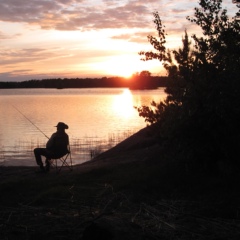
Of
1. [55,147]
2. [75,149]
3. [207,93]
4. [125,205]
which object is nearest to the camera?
[125,205]

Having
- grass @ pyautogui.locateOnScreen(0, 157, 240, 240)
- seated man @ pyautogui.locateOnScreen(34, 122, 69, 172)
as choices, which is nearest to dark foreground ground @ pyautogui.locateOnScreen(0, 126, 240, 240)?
grass @ pyautogui.locateOnScreen(0, 157, 240, 240)

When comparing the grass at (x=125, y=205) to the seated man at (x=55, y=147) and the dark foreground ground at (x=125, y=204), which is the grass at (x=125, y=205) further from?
the seated man at (x=55, y=147)

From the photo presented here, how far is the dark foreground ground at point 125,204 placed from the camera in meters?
5.30

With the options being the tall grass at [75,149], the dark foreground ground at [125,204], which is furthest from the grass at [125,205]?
the tall grass at [75,149]

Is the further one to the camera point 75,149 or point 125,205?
point 75,149

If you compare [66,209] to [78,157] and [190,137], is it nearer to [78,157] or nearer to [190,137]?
[190,137]

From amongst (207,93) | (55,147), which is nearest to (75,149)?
(55,147)

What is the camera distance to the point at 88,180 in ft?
30.4

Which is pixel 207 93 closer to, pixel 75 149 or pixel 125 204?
pixel 125 204

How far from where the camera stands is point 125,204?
22.9 ft

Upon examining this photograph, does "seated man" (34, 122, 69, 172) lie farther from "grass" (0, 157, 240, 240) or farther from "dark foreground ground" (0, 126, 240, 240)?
"grass" (0, 157, 240, 240)

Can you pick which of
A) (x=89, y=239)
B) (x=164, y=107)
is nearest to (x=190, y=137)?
(x=164, y=107)

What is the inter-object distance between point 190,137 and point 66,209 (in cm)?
342

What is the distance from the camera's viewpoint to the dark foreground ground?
5301 mm
